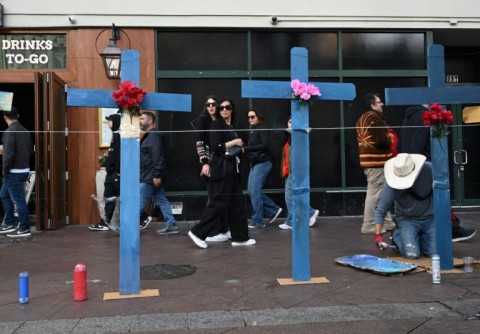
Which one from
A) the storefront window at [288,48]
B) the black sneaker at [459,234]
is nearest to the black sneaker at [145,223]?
the storefront window at [288,48]

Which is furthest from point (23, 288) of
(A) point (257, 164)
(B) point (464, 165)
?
(B) point (464, 165)

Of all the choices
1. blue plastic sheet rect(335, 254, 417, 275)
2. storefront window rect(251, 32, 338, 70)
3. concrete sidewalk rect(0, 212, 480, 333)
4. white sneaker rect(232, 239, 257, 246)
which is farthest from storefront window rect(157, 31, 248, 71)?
blue plastic sheet rect(335, 254, 417, 275)

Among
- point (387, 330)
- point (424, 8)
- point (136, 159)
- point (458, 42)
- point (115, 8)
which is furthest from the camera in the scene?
point (458, 42)

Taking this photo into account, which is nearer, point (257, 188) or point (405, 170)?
point (405, 170)

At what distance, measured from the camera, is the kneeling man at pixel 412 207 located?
20.5 ft

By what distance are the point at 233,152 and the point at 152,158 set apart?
1754mm

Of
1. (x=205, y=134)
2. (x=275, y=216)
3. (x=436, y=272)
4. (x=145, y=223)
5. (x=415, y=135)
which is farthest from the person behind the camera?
(x=275, y=216)

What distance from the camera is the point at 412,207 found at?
6324mm

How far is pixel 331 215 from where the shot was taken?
10.2m

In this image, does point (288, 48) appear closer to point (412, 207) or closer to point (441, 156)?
point (412, 207)

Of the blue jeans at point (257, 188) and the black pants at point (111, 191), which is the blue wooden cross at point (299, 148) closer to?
the blue jeans at point (257, 188)

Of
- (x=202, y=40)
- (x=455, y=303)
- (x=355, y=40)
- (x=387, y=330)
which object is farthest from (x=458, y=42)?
(x=387, y=330)

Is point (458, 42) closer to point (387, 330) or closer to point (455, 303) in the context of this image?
point (455, 303)

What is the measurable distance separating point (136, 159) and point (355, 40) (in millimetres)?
6612
